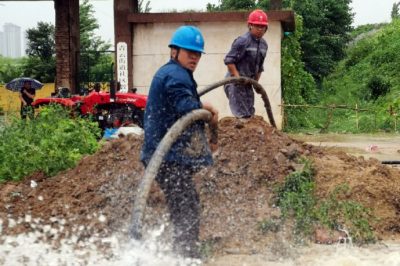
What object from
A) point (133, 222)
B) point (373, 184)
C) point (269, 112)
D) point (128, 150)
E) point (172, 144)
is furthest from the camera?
point (269, 112)

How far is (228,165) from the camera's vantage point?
7195mm

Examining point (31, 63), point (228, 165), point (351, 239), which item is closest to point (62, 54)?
point (228, 165)

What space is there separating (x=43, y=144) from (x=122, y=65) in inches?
327

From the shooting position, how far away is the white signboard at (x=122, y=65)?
52.6 ft

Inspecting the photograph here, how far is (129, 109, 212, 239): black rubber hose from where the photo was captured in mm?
4895

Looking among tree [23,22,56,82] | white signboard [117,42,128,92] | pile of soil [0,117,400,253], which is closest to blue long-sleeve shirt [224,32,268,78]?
pile of soil [0,117,400,253]

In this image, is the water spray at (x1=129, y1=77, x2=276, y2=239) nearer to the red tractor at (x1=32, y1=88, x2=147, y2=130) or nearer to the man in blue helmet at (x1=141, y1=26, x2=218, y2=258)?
the man in blue helmet at (x1=141, y1=26, x2=218, y2=258)

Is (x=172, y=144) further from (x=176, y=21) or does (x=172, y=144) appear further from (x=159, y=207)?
(x=176, y=21)

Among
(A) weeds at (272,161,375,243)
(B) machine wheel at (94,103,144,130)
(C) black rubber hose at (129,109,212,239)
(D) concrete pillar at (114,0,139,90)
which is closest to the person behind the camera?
(C) black rubber hose at (129,109,212,239)

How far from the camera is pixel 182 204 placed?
5535 mm

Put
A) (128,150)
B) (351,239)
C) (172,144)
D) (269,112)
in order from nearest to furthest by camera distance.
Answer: (172,144)
(351,239)
(128,150)
(269,112)

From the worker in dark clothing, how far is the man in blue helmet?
10.6 feet

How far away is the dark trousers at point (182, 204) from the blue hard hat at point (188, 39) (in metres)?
0.85

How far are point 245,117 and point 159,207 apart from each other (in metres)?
2.78
